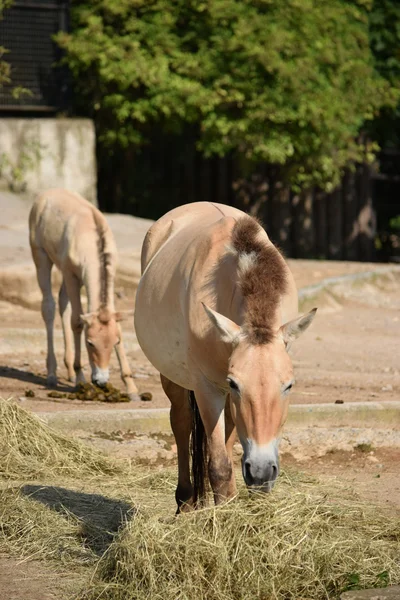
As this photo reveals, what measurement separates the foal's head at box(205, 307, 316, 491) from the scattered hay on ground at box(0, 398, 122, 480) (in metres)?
2.24

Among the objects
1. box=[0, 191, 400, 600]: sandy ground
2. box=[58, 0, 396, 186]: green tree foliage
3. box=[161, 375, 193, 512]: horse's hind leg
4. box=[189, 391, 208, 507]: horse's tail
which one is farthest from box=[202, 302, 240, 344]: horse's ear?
box=[58, 0, 396, 186]: green tree foliage

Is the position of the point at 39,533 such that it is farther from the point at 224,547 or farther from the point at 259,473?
the point at 259,473

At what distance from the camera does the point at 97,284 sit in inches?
378

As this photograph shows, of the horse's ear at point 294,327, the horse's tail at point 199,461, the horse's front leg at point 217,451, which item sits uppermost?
the horse's ear at point 294,327

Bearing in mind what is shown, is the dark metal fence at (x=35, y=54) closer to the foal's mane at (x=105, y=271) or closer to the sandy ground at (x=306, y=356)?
the sandy ground at (x=306, y=356)

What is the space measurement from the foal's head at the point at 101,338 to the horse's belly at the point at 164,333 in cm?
352

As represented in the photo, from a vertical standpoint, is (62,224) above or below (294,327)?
below

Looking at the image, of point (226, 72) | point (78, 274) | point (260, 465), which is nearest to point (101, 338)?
point (78, 274)

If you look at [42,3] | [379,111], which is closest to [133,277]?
[42,3]

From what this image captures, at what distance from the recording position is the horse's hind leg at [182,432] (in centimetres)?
546

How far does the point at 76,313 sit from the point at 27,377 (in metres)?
0.77

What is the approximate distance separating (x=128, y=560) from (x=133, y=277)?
29.5 feet

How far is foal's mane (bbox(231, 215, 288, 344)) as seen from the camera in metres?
4.44

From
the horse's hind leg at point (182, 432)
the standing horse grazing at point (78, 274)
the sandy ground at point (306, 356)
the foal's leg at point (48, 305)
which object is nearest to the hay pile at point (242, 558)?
the sandy ground at point (306, 356)
